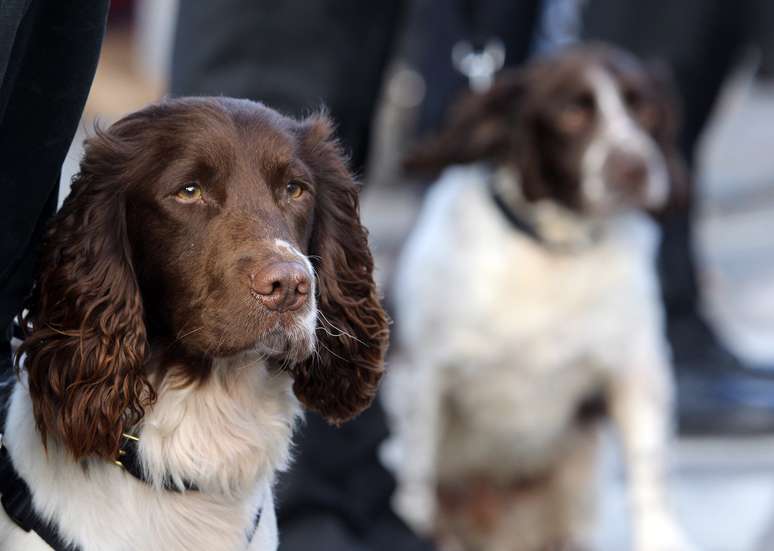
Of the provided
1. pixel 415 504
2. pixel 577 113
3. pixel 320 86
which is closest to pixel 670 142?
pixel 577 113

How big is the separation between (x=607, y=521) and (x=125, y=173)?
114 inches

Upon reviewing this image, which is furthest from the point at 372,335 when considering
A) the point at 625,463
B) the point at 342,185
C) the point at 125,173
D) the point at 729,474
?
the point at 729,474

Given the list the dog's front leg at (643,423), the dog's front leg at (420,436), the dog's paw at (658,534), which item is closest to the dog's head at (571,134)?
the dog's front leg at (643,423)

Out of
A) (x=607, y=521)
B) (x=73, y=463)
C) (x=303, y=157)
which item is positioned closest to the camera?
(x=73, y=463)

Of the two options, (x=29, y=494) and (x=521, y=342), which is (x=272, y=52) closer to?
(x=521, y=342)

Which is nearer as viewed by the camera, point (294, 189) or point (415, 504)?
point (294, 189)

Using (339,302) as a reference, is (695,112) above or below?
above

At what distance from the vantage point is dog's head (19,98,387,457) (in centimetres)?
224

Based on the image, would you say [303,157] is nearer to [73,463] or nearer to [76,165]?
[76,165]

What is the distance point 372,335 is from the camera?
258 cm

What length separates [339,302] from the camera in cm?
253

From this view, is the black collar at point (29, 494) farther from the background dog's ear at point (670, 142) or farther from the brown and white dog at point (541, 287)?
the background dog's ear at point (670, 142)

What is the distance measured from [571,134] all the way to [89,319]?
2333 mm

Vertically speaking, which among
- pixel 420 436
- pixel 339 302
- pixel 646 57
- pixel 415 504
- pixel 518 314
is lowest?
pixel 415 504
